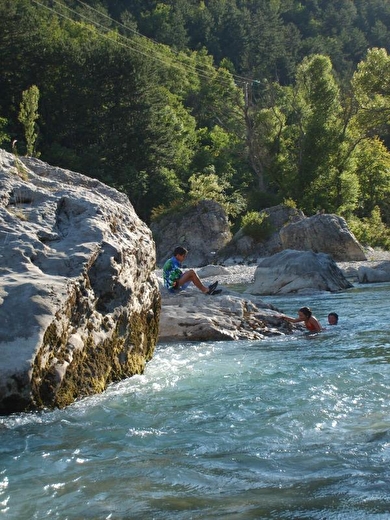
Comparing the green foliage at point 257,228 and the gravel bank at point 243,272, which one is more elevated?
the green foliage at point 257,228

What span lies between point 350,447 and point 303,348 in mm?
4955

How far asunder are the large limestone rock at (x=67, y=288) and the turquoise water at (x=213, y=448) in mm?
299

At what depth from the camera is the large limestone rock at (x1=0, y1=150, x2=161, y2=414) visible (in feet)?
19.4

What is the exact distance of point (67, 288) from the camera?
648cm

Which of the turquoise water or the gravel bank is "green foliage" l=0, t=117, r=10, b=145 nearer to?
the gravel bank

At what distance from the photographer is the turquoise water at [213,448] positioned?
4051mm

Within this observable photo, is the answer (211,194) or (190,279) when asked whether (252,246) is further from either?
(190,279)

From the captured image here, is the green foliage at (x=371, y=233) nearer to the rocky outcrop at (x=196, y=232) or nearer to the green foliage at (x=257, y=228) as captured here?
the green foliage at (x=257, y=228)

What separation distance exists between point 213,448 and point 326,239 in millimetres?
25423

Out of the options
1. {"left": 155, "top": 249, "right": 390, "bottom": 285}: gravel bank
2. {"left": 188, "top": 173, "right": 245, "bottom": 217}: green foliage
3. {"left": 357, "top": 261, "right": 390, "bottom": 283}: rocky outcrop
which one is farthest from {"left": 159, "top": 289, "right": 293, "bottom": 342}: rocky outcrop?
{"left": 188, "top": 173, "right": 245, "bottom": 217}: green foliage

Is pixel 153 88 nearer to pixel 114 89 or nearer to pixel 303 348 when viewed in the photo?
pixel 114 89

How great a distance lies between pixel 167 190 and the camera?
147 ft

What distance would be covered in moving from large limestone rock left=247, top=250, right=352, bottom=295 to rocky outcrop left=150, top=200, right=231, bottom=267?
14461mm

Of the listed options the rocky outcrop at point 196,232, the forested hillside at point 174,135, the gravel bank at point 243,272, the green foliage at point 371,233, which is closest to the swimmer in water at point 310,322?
the gravel bank at point 243,272
